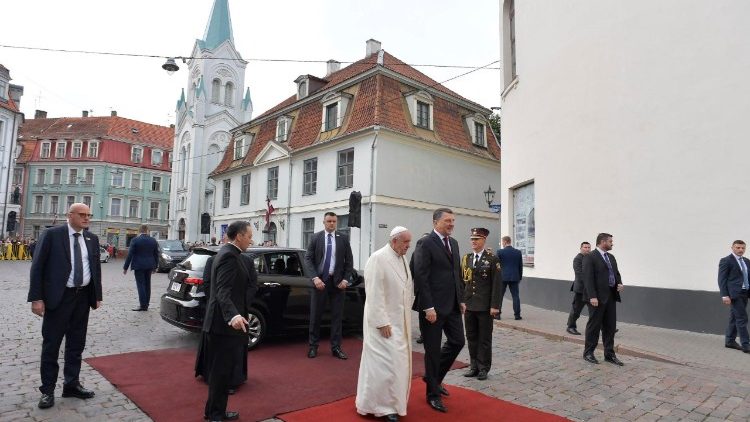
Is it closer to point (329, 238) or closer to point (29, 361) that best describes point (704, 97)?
point (329, 238)

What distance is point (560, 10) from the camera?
1315 centimetres

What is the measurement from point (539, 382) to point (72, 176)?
62643 mm

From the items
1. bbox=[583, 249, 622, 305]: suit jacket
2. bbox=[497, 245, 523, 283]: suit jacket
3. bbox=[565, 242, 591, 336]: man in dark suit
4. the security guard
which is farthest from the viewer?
bbox=[497, 245, 523, 283]: suit jacket

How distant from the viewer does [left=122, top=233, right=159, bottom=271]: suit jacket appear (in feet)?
34.6

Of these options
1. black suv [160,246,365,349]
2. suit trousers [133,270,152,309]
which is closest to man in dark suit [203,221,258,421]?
black suv [160,246,365,349]

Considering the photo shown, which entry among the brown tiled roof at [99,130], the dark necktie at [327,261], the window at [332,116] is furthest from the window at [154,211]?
the dark necktie at [327,261]

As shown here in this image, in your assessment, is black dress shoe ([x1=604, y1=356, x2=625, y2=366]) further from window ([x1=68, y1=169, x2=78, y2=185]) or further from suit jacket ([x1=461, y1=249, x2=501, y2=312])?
window ([x1=68, y1=169, x2=78, y2=185])

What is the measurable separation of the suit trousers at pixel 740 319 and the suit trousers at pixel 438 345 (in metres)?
5.88

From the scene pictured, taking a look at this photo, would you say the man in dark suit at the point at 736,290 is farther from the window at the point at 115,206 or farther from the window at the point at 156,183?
the window at the point at 156,183

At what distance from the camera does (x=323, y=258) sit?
282 inches

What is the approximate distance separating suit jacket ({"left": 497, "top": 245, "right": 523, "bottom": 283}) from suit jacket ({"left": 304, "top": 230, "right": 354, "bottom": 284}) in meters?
5.12

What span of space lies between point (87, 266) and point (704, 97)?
36.4 feet

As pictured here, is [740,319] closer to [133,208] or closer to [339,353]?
[339,353]

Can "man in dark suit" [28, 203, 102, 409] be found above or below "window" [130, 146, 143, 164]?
below
